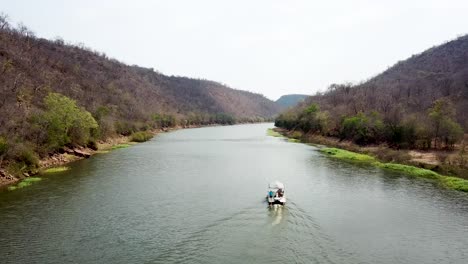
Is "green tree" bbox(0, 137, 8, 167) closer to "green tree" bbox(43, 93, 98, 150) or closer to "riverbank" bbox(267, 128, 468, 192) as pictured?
"green tree" bbox(43, 93, 98, 150)

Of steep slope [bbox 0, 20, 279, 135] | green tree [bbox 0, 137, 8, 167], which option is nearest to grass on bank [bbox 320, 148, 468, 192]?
green tree [bbox 0, 137, 8, 167]

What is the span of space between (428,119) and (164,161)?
Result: 4061cm

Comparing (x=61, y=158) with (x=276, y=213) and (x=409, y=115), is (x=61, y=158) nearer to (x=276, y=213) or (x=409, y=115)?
(x=276, y=213)

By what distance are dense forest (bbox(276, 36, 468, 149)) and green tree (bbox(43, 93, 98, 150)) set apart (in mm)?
47936

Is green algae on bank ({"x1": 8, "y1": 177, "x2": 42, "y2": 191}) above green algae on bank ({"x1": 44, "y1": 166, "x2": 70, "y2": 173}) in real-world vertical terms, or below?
below

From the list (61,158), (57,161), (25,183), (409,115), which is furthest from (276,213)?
(409,115)

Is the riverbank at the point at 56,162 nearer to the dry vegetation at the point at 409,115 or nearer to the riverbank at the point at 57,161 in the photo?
the riverbank at the point at 57,161

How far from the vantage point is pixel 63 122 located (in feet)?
165

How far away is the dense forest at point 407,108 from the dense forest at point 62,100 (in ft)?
157

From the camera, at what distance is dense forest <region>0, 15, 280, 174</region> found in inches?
1730

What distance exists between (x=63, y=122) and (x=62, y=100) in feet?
11.7

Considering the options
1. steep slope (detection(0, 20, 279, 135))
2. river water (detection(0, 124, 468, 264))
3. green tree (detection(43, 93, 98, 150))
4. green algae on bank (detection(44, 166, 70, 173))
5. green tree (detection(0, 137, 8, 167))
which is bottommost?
river water (detection(0, 124, 468, 264))

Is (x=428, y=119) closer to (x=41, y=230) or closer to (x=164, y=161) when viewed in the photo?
(x=164, y=161)

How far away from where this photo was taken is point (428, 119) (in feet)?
184
